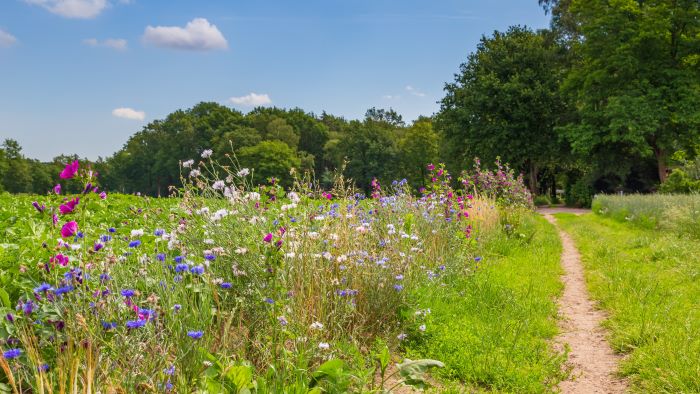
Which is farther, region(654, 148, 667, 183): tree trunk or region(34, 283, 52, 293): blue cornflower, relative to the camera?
region(654, 148, 667, 183): tree trunk

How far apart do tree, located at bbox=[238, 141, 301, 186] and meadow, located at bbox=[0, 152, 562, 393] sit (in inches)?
1900

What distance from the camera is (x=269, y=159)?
54.9 m

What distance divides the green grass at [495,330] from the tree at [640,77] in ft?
69.2

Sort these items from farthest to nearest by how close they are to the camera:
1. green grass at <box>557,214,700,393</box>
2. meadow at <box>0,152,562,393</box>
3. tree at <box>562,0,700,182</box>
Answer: tree at <box>562,0,700,182</box>, green grass at <box>557,214,700,393</box>, meadow at <box>0,152,562,393</box>

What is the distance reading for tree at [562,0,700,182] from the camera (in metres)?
23.8

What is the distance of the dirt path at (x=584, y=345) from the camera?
3.65 m

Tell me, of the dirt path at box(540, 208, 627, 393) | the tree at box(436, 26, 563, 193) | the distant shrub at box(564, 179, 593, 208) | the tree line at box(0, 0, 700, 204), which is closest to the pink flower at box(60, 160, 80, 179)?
the dirt path at box(540, 208, 627, 393)

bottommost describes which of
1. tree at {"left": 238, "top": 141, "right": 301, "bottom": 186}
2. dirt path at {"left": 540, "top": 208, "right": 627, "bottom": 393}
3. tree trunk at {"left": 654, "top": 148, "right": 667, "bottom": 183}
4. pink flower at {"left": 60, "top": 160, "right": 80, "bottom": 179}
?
dirt path at {"left": 540, "top": 208, "right": 627, "bottom": 393}

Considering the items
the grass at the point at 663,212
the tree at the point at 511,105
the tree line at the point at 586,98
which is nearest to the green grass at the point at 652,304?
the grass at the point at 663,212

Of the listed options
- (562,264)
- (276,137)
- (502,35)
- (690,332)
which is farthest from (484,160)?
(276,137)

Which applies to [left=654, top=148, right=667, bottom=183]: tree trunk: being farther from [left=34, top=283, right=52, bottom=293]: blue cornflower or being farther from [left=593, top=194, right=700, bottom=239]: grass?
[left=34, top=283, right=52, bottom=293]: blue cornflower

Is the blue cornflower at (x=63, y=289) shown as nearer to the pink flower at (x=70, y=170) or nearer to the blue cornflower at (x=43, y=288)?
the blue cornflower at (x=43, y=288)

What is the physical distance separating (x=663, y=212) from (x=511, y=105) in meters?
18.4

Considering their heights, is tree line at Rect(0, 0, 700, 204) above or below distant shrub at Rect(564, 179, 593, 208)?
above
